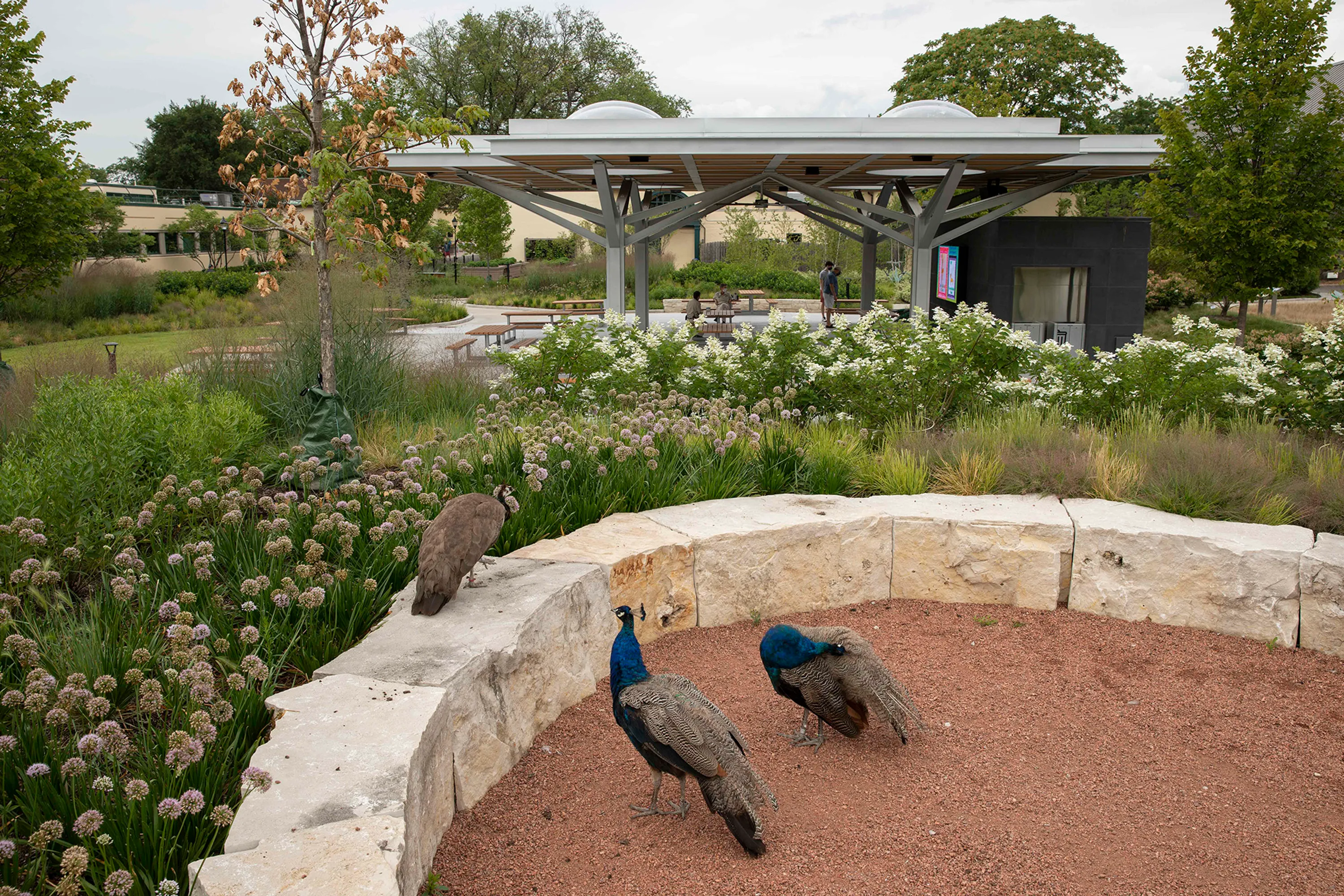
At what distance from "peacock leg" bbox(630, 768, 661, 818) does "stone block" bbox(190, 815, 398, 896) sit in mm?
1241

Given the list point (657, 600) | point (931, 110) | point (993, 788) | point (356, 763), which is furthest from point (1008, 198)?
point (356, 763)

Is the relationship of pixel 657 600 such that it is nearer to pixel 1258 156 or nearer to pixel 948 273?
pixel 1258 156

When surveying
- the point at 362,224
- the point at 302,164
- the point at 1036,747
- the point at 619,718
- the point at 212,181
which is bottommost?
the point at 1036,747

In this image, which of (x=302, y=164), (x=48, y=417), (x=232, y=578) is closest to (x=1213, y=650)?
(x=232, y=578)

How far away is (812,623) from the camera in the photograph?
5324 mm

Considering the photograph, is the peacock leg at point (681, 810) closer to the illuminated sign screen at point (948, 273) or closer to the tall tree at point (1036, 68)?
the illuminated sign screen at point (948, 273)

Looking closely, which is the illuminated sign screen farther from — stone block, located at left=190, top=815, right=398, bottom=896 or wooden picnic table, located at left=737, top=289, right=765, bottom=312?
stone block, located at left=190, top=815, right=398, bottom=896

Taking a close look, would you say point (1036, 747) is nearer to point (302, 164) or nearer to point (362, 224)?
point (362, 224)

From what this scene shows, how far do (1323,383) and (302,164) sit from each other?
8214 millimetres

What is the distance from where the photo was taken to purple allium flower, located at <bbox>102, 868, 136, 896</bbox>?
7.04 feet

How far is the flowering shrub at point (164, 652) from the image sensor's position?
2.45 metres

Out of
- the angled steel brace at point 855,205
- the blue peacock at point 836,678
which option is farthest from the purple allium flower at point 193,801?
the angled steel brace at point 855,205

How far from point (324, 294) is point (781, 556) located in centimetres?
367

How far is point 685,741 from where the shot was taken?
321 centimetres
